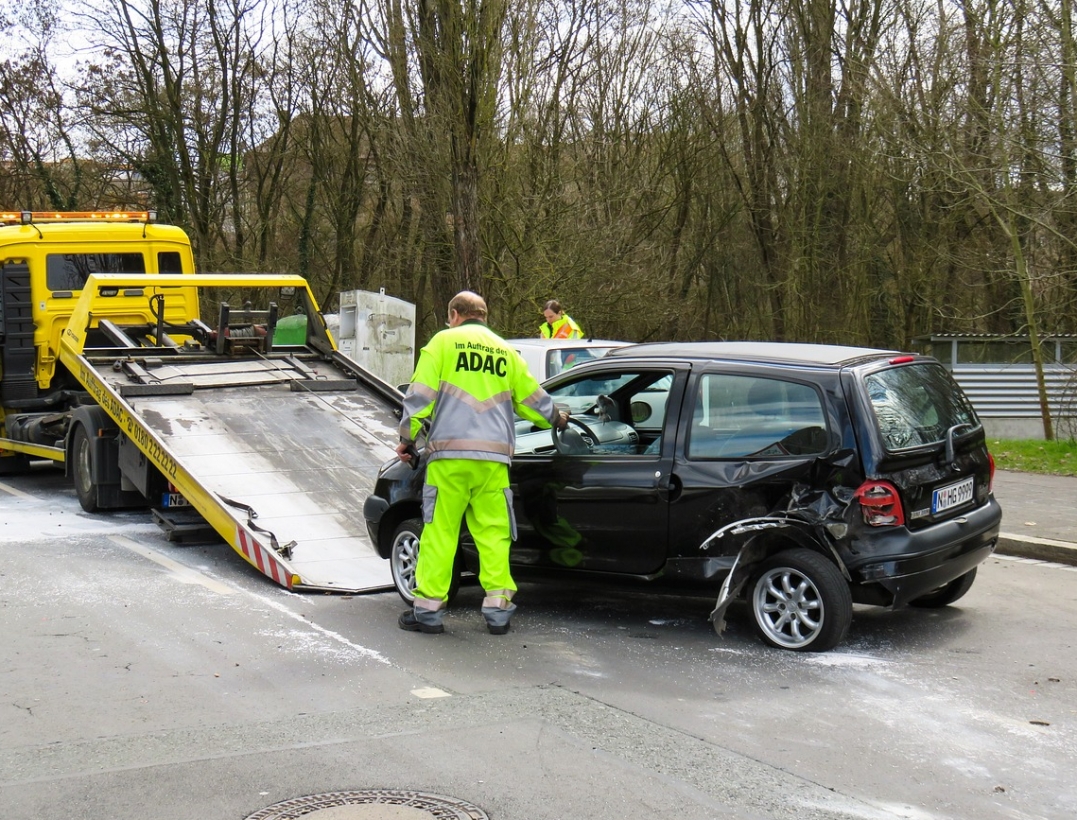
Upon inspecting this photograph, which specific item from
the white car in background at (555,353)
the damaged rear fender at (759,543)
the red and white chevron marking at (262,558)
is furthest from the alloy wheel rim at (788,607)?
the white car in background at (555,353)

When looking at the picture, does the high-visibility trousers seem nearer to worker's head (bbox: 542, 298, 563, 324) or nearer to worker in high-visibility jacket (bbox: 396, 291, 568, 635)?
worker in high-visibility jacket (bbox: 396, 291, 568, 635)

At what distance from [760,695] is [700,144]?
26.7 metres

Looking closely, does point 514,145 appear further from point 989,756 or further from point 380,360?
point 989,756

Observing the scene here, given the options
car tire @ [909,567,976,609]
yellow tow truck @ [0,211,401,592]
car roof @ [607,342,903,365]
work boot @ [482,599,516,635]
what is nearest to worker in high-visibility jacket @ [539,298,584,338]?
yellow tow truck @ [0,211,401,592]

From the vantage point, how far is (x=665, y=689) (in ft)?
19.1

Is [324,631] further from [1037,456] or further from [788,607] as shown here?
[1037,456]

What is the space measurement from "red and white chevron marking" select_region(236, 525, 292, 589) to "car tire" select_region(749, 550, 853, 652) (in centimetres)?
314

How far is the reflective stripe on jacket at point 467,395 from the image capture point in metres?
6.73

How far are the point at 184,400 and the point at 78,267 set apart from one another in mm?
4348

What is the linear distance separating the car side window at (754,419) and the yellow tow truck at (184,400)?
2.58m

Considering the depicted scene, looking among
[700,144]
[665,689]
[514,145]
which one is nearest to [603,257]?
[514,145]

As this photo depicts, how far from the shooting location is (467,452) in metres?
6.69

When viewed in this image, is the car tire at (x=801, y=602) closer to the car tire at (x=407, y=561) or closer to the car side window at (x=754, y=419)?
the car side window at (x=754, y=419)

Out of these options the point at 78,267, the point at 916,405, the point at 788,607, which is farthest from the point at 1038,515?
the point at 78,267
